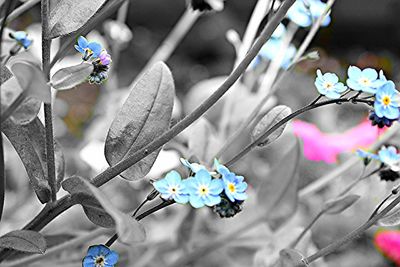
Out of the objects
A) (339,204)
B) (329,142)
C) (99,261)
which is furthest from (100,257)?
(329,142)

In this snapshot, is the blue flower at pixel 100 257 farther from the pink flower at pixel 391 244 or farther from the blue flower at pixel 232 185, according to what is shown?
the pink flower at pixel 391 244

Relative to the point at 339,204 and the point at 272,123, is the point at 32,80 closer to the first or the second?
the point at 272,123

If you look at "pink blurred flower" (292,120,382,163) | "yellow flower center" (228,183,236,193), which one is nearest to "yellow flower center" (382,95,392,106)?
"yellow flower center" (228,183,236,193)

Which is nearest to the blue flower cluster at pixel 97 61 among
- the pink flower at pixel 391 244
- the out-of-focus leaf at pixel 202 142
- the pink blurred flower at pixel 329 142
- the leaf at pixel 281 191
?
the out-of-focus leaf at pixel 202 142

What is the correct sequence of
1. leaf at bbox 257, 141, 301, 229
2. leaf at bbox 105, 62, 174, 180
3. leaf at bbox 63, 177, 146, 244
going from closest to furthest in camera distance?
leaf at bbox 63, 177, 146, 244
leaf at bbox 105, 62, 174, 180
leaf at bbox 257, 141, 301, 229

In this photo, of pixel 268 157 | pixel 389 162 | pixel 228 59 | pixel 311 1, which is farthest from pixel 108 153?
pixel 228 59

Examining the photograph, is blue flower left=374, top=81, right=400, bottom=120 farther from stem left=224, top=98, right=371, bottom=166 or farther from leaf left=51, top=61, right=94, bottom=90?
leaf left=51, top=61, right=94, bottom=90

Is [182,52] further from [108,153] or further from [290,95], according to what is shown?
[108,153]

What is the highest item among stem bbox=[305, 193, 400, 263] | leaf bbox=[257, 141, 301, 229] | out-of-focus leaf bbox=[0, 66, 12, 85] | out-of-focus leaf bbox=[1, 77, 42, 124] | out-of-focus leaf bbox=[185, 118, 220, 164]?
out-of-focus leaf bbox=[1, 77, 42, 124]

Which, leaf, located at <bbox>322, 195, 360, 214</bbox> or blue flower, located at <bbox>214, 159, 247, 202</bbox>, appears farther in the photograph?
leaf, located at <bbox>322, 195, 360, 214</bbox>
